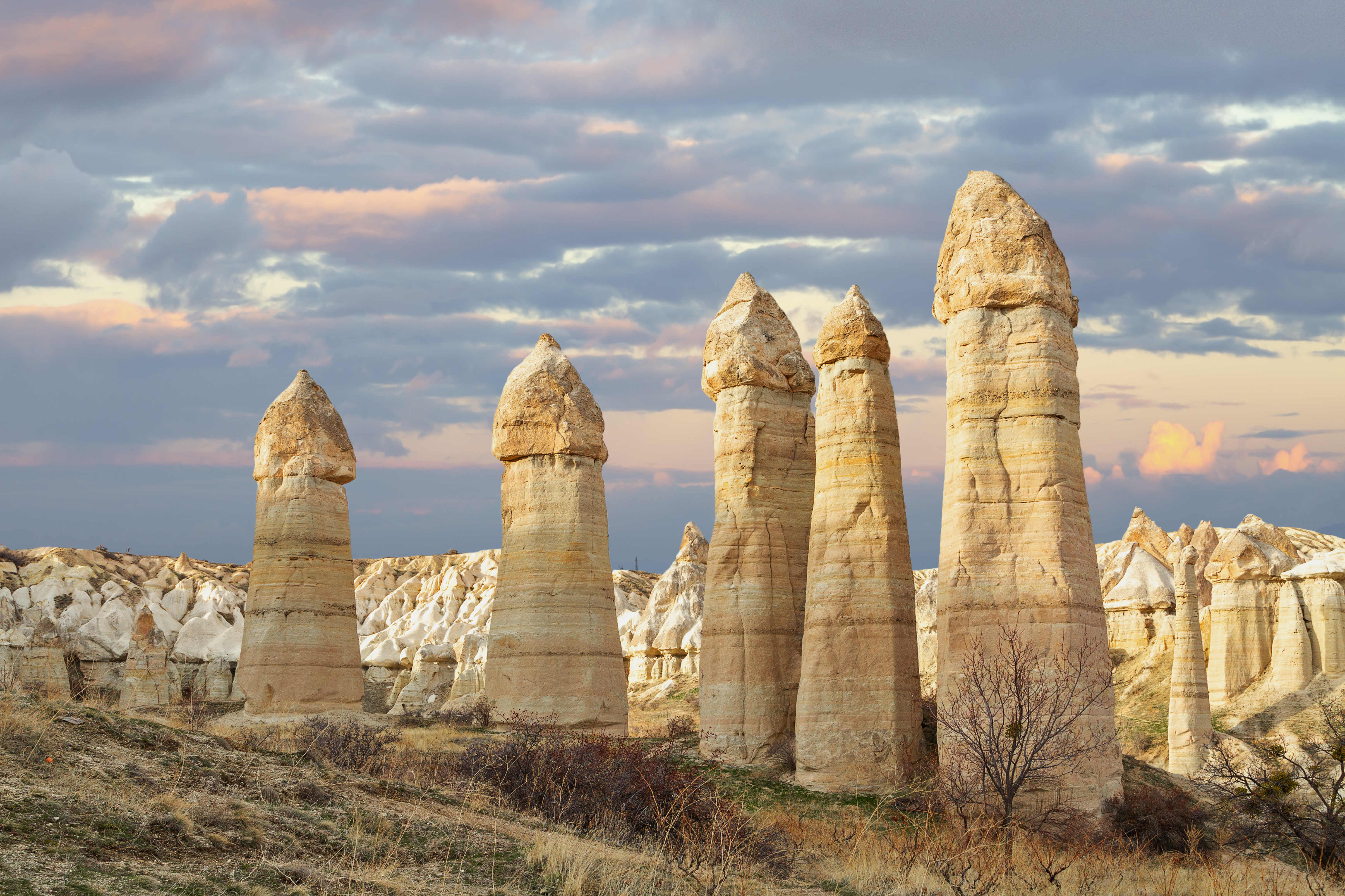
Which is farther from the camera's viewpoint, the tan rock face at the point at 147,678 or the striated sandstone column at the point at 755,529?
the tan rock face at the point at 147,678

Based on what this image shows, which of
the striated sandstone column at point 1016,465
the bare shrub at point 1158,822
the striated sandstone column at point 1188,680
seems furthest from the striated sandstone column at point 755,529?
the striated sandstone column at point 1188,680

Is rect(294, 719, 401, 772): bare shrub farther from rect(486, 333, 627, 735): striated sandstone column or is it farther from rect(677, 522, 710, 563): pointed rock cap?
rect(677, 522, 710, 563): pointed rock cap

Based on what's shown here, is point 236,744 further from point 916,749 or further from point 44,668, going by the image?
point 44,668

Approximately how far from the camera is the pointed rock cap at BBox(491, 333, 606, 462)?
1043 inches

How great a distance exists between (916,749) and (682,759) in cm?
459

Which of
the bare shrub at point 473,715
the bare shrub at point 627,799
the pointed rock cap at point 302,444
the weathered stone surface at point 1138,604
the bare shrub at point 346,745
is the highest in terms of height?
the pointed rock cap at point 302,444

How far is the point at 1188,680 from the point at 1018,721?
64.7 ft

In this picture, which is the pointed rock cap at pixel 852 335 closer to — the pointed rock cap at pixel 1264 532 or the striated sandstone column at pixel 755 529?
the striated sandstone column at pixel 755 529

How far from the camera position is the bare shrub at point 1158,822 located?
16156mm

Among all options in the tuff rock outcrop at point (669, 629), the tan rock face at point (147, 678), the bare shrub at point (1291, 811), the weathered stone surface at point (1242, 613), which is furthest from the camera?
the tuff rock outcrop at point (669, 629)

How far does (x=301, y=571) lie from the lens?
29.0 meters

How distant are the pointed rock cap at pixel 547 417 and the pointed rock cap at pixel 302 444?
214 inches

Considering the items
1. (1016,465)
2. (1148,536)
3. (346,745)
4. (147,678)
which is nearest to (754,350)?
(1016,465)

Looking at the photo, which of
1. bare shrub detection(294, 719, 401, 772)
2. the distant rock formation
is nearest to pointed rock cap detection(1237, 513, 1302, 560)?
the distant rock formation
